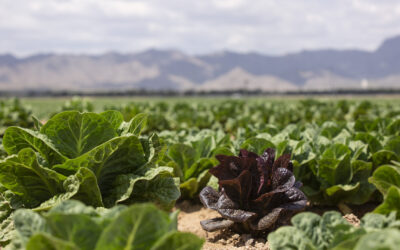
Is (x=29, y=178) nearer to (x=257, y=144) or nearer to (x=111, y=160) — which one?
(x=111, y=160)

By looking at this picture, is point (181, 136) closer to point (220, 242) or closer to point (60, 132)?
point (220, 242)

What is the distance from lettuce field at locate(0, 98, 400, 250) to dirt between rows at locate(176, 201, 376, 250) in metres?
0.01

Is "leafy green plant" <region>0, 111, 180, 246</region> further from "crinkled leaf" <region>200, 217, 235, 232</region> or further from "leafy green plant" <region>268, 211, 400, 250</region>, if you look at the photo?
"leafy green plant" <region>268, 211, 400, 250</region>

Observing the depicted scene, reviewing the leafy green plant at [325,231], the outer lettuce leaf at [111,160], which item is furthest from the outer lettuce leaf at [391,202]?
the outer lettuce leaf at [111,160]

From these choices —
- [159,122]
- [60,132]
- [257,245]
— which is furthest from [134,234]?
[159,122]

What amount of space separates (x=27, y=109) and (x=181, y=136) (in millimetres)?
5300

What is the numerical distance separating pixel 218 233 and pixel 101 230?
72.3 inches

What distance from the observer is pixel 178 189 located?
268cm

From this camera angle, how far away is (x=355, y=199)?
386cm

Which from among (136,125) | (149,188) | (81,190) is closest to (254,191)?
(149,188)

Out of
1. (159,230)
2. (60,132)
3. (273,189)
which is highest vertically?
(60,132)

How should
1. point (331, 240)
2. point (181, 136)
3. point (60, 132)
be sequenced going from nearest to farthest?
point (331, 240) < point (60, 132) < point (181, 136)

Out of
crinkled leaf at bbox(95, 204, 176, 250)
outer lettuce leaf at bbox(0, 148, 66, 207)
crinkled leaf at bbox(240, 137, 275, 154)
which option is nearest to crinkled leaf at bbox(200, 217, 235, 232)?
crinkled leaf at bbox(240, 137, 275, 154)

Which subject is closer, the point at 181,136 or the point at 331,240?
the point at 331,240
